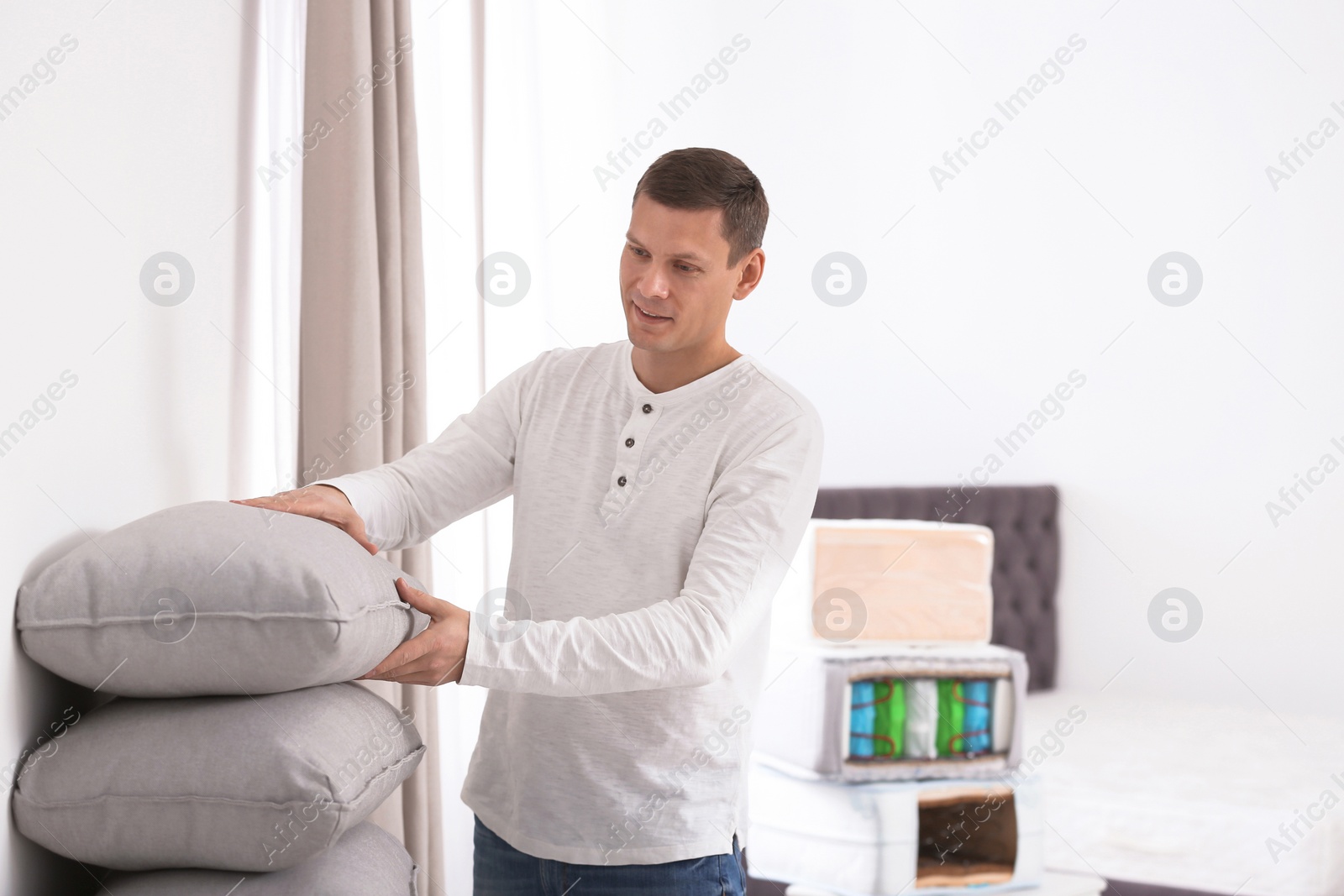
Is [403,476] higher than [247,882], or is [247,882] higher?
[403,476]

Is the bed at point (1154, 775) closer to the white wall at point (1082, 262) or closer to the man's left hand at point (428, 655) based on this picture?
the white wall at point (1082, 262)

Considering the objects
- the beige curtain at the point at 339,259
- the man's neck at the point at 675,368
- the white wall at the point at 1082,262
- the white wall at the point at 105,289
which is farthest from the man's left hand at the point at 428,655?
the white wall at the point at 1082,262

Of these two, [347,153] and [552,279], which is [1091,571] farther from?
[347,153]

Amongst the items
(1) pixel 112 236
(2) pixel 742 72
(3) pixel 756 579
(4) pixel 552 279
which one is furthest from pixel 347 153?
(2) pixel 742 72

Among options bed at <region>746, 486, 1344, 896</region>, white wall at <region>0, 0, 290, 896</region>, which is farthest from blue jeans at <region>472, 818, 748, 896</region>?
bed at <region>746, 486, 1344, 896</region>

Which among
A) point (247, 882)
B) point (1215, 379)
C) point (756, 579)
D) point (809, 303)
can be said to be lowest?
point (247, 882)

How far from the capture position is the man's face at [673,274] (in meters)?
1.25

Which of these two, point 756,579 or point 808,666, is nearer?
point 756,579

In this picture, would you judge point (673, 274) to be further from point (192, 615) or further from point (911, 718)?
point (911, 718)

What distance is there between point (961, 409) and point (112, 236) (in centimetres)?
293

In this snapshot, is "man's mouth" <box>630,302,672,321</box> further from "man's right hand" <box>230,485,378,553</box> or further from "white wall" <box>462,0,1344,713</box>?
"white wall" <box>462,0,1344,713</box>

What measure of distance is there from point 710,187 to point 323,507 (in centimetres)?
59

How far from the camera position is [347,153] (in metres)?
1.68

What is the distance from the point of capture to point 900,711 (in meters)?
2.41
